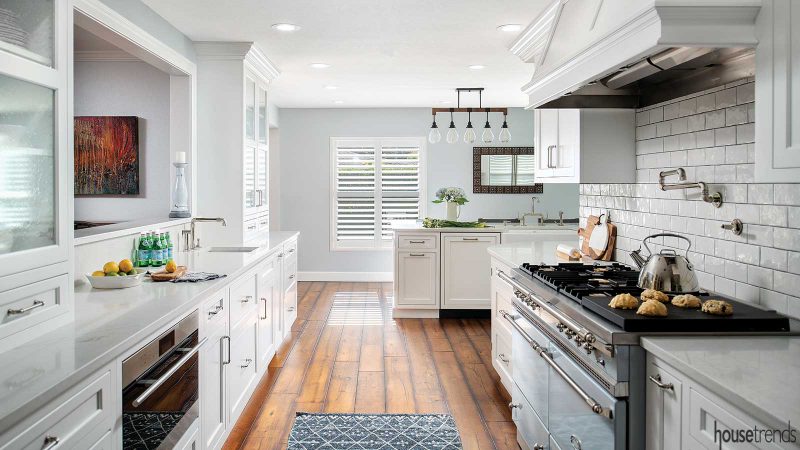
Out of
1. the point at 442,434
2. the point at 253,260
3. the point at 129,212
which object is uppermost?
the point at 129,212

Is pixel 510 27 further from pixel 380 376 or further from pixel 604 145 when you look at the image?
pixel 380 376

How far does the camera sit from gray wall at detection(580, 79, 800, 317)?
2049 mm

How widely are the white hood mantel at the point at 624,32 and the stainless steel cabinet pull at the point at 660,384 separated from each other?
3.12 feet

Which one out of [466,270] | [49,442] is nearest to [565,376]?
[49,442]

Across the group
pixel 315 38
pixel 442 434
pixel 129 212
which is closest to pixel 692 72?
pixel 442 434

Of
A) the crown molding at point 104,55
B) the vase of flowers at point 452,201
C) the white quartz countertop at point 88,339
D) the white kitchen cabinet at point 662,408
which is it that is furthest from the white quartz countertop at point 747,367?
the vase of flowers at point 452,201

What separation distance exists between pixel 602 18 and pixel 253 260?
7.61ft

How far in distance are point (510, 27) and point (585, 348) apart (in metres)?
2.62

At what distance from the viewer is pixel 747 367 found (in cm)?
150

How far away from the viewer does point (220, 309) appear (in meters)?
2.89

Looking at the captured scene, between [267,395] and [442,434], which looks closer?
[442,434]

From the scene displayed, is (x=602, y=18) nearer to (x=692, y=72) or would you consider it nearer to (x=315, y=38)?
(x=692, y=72)

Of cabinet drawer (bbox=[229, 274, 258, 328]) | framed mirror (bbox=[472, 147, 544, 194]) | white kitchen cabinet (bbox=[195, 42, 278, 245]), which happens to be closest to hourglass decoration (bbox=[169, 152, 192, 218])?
white kitchen cabinet (bbox=[195, 42, 278, 245])

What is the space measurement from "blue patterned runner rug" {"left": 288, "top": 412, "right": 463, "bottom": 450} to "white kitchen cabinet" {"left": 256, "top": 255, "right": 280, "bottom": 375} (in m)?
0.64
